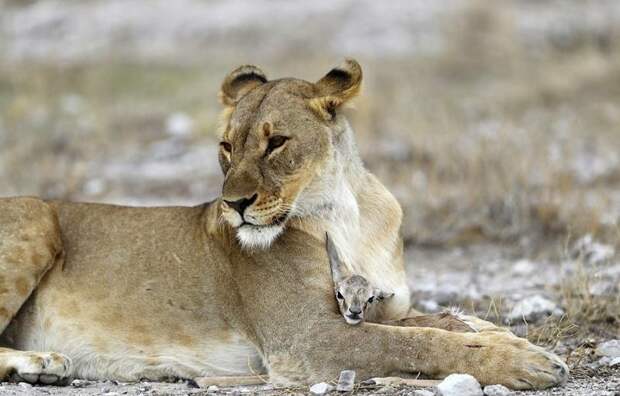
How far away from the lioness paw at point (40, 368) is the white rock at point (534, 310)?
2.32m

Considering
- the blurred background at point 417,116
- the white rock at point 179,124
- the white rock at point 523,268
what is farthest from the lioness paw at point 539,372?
the white rock at point 179,124

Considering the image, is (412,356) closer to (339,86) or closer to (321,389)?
(321,389)

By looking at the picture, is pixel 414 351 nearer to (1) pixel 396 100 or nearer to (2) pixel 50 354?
(2) pixel 50 354

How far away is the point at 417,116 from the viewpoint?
1264 cm

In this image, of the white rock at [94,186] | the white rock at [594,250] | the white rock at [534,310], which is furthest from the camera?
the white rock at [94,186]

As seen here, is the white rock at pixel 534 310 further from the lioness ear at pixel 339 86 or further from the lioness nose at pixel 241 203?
the lioness nose at pixel 241 203

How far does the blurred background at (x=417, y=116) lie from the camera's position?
8047 millimetres

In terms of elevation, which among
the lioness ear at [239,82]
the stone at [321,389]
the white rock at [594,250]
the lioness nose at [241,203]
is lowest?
the stone at [321,389]

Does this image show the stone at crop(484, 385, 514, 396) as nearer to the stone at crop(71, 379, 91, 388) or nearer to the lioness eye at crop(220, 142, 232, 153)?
the lioness eye at crop(220, 142, 232, 153)

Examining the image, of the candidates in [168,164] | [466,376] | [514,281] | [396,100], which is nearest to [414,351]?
[466,376]

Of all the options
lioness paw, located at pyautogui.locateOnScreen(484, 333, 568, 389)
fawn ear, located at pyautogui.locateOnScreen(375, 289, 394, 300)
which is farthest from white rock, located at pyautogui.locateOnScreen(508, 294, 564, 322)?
lioness paw, located at pyautogui.locateOnScreen(484, 333, 568, 389)

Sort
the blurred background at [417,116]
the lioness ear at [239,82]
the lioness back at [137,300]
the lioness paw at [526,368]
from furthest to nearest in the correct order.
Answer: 1. the blurred background at [417,116]
2. the lioness ear at [239,82]
3. the lioness back at [137,300]
4. the lioness paw at [526,368]

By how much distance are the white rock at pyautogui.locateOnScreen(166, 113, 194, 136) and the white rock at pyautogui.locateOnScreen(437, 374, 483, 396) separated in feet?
29.5

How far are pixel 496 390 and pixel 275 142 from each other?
144 cm
